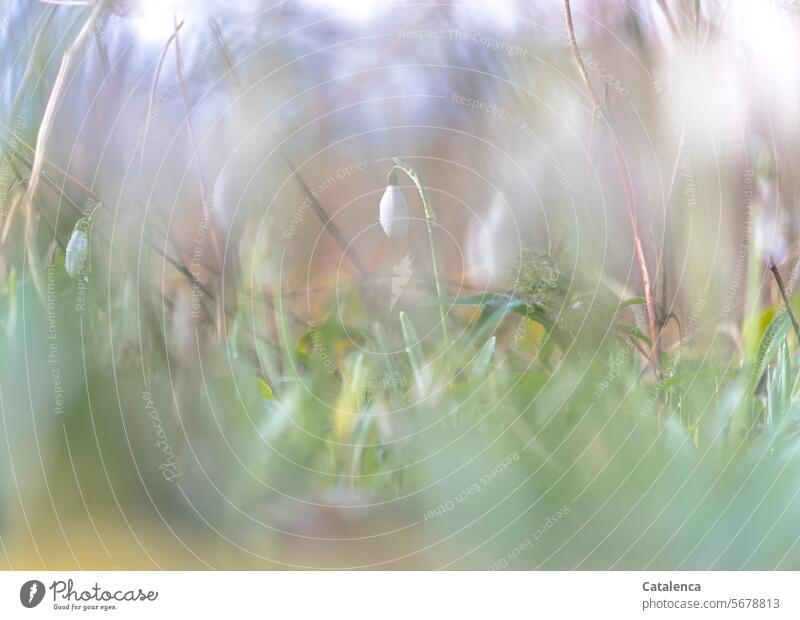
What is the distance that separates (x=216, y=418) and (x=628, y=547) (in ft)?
1.29

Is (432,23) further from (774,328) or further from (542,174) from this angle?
(774,328)

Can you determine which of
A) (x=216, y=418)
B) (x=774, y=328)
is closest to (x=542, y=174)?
(x=774, y=328)

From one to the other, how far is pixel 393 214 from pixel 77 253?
291 mm

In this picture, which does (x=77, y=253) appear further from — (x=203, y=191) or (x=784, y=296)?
(x=784, y=296)

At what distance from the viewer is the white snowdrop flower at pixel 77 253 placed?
81cm

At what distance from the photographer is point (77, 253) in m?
0.81

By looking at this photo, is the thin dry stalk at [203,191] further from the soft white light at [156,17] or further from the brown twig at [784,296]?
the brown twig at [784,296]

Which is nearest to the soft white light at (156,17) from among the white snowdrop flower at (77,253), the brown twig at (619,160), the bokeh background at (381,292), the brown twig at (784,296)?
the bokeh background at (381,292)

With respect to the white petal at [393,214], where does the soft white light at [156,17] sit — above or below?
above

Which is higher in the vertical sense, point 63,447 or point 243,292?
point 243,292

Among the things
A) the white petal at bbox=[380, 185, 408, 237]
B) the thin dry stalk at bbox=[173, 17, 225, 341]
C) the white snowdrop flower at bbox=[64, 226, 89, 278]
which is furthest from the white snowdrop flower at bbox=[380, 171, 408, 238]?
the white snowdrop flower at bbox=[64, 226, 89, 278]

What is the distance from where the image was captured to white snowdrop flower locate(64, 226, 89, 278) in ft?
2.64

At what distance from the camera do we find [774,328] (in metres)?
0.82

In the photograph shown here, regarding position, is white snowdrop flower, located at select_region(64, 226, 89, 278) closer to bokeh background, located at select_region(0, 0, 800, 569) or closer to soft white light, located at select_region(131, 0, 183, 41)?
bokeh background, located at select_region(0, 0, 800, 569)
